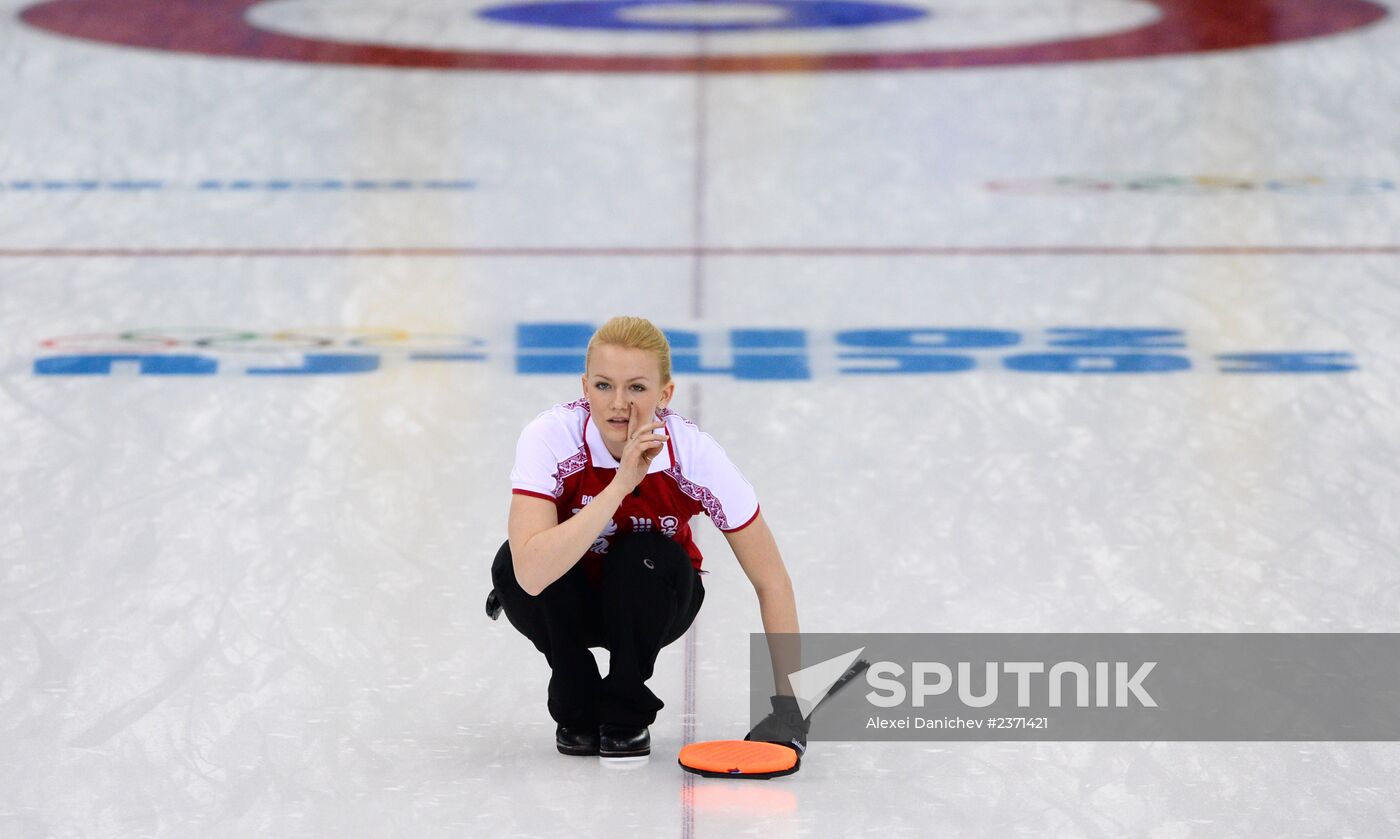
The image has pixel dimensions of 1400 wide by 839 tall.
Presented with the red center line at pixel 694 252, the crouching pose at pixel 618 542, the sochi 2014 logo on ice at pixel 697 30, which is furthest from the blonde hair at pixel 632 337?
the sochi 2014 logo on ice at pixel 697 30

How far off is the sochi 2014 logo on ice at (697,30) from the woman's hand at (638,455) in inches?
232

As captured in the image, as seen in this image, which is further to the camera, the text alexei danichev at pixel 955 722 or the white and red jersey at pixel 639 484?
the text alexei danichev at pixel 955 722

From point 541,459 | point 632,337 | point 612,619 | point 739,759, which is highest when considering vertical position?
point 632,337

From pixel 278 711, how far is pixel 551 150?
4.22 meters

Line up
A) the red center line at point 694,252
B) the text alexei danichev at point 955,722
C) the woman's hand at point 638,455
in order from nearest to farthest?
the woman's hand at point 638,455, the text alexei danichev at point 955,722, the red center line at point 694,252

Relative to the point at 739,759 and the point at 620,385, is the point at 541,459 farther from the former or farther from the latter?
the point at 739,759

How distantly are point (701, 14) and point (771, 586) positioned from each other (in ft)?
24.2

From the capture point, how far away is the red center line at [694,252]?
17.8ft

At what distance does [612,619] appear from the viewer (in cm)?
241

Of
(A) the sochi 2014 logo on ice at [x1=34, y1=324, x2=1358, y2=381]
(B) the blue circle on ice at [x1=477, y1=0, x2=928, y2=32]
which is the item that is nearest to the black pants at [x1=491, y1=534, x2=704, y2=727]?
(A) the sochi 2014 logo on ice at [x1=34, y1=324, x2=1358, y2=381]

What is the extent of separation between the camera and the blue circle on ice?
912 cm

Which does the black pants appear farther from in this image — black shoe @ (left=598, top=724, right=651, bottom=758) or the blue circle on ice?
the blue circle on ice

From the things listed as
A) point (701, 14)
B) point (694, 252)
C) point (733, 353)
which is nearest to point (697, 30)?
point (701, 14)

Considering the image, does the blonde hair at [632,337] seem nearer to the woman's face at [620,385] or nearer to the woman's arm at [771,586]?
the woman's face at [620,385]
